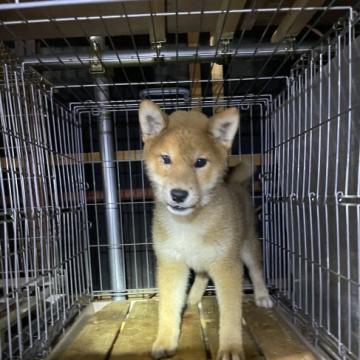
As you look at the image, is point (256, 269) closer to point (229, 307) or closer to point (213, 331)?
point (213, 331)

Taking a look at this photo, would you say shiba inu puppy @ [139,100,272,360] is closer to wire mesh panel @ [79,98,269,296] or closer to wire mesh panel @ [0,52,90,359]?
wire mesh panel @ [0,52,90,359]

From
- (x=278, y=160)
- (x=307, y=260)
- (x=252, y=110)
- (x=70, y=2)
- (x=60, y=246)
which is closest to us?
(x=70, y=2)

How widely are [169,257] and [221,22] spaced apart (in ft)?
3.00

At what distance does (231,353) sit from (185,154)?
72 centimetres

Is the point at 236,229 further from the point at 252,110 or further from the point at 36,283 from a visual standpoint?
the point at 252,110

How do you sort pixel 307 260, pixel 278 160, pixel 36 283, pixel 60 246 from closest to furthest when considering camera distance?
pixel 36 283
pixel 307 260
pixel 60 246
pixel 278 160

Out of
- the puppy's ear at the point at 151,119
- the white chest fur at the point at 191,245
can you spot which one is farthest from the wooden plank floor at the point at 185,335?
the puppy's ear at the point at 151,119

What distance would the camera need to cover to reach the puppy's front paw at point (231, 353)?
1388 mm

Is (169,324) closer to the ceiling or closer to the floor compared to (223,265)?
closer to the floor

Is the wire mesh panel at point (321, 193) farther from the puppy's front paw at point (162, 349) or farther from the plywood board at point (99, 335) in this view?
the plywood board at point (99, 335)

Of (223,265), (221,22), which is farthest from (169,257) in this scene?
(221,22)

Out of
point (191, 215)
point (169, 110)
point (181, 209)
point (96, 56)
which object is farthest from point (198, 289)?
point (96, 56)

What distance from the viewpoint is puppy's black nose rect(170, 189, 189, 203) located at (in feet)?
4.62

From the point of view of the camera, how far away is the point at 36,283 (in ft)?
4.86
